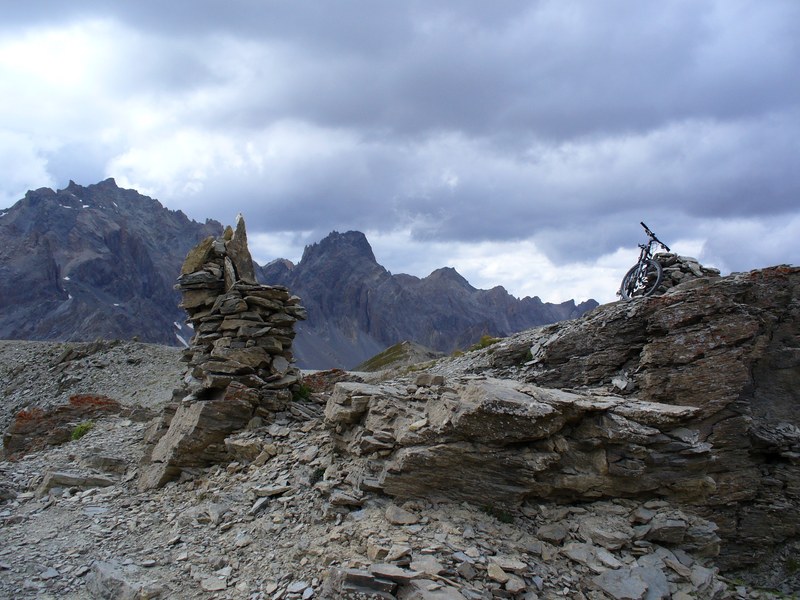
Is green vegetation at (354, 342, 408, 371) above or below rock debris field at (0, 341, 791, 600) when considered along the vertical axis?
above

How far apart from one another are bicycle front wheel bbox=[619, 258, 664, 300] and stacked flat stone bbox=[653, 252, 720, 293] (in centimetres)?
47

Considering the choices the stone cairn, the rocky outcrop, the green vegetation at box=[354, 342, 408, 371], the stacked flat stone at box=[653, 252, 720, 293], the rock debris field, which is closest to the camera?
the rock debris field

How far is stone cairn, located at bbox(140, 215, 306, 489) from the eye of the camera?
65.7ft

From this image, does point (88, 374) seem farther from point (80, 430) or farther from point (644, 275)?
point (644, 275)

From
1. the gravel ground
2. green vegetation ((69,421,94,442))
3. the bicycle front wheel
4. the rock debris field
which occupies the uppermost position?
the bicycle front wheel

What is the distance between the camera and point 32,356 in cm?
7256

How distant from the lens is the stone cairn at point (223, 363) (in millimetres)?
20031

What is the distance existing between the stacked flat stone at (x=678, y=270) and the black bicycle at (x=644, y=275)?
46cm

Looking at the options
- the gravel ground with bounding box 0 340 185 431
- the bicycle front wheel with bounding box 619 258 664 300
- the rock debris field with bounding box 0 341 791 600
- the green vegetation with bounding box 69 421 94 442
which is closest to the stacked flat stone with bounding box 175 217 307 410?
the rock debris field with bounding box 0 341 791 600

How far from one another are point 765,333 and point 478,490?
14.1 m

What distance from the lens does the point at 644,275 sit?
31.8m

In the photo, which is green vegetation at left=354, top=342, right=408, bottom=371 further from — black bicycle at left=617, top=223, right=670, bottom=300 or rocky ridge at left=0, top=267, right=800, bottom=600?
rocky ridge at left=0, top=267, right=800, bottom=600

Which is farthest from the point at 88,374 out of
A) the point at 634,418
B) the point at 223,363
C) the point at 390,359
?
the point at 634,418

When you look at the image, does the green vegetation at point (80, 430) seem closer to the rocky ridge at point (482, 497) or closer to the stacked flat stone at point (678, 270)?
the rocky ridge at point (482, 497)
